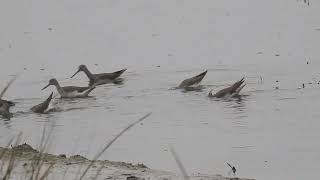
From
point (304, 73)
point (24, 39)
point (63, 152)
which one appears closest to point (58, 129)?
point (63, 152)

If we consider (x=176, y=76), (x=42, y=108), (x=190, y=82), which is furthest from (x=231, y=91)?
(x=42, y=108)

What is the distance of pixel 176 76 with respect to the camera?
16.3 metres

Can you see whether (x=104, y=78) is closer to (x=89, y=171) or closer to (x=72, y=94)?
(x=72, y=94)

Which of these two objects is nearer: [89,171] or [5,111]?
[89,171]

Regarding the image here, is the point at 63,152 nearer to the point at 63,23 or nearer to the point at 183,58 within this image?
the point at 183,58

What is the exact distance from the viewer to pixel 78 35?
2195 centimetres

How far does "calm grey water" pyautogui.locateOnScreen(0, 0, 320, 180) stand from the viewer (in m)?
10.3

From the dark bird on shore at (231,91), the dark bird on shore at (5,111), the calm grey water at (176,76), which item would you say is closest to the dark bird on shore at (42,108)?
the calm grey water at (176,76)

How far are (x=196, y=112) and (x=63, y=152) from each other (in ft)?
10.4

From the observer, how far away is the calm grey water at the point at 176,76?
10335mm

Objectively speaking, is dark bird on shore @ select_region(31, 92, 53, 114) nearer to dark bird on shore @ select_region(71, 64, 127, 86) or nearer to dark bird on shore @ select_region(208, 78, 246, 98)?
dark bird on shore @ select_region(71, 64, 127, 86)

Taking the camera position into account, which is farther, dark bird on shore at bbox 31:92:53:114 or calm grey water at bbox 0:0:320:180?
dark bird on shore at bbox 31:92:53:114

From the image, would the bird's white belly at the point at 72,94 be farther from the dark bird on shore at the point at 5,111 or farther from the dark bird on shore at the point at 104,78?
the dark bird on shore at the point at 5,111

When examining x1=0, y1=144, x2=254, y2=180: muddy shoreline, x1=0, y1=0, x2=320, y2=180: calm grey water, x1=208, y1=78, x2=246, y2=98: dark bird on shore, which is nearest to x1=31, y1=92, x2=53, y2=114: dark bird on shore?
x1=0, y1=0, x2=320, y2=180: calm grey water
